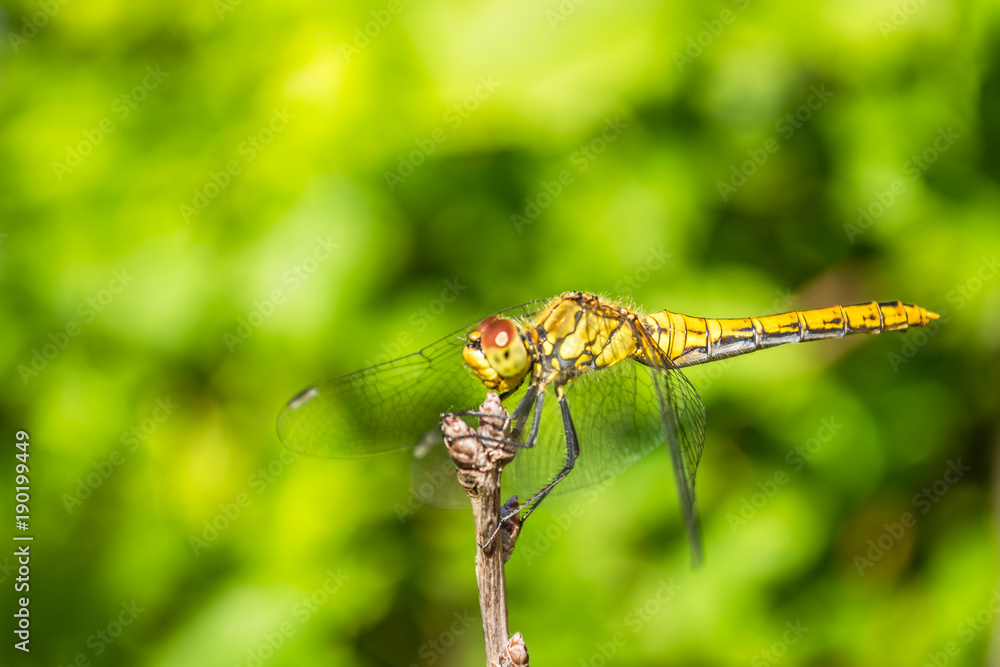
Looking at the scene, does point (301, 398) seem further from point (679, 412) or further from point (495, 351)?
point (679, 412)

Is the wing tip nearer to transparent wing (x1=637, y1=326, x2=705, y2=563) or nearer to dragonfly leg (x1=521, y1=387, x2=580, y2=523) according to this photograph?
dragonfly leg (x1=521, y1=387, x2=580, y2=523)

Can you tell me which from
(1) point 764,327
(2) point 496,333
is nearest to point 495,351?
(2) point 496,333

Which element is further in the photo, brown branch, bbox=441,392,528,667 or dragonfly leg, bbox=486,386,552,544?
dragonfly leg, bbox=486,386,552,544

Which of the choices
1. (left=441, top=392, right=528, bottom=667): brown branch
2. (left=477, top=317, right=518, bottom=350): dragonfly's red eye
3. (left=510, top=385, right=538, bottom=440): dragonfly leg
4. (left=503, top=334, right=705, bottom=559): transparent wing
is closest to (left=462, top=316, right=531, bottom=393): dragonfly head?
(left=477, top=317, right=518, bottom=350): dragonfly's red eye

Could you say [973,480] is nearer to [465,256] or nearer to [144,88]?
[465,256]

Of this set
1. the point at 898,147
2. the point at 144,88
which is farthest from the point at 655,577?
the point at 144,88

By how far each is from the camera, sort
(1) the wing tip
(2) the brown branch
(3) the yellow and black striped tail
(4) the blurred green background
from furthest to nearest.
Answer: (3) the yellow and black striped tail
(1) the wing tip
(4) the blurred green background
(2) the brown branch

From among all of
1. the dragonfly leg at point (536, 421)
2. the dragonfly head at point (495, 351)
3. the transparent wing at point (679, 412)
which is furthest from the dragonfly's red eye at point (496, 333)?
the transparent wing at point (679, 412)
